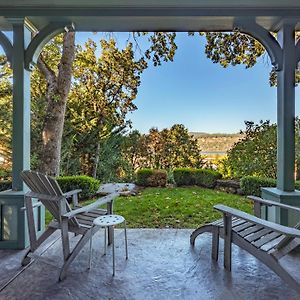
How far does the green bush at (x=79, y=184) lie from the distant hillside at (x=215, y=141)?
12.5ft

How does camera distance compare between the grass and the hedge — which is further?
the hedge

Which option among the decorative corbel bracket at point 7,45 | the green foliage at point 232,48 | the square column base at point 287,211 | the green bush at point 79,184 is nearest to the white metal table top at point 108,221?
the square column base at point 287,211

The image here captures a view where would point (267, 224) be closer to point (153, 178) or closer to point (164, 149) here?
point (153, 178)

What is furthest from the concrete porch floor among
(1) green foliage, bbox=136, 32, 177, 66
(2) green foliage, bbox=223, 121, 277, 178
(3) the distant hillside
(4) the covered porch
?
(3) the distant hillside

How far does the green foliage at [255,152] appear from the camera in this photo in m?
5.97

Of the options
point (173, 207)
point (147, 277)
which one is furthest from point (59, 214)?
point (173, 207)

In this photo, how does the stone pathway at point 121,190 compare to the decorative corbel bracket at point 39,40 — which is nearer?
the decorative corbel bracket at point 39,40

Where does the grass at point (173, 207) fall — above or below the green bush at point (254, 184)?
below

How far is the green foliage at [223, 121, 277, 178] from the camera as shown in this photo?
597 cm

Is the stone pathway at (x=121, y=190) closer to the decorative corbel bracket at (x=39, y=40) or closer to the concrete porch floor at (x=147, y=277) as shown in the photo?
the concrete porch floor at (x=147, y=277)

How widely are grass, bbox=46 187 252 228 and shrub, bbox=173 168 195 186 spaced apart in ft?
1.81

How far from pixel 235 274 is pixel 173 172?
501 centimetres

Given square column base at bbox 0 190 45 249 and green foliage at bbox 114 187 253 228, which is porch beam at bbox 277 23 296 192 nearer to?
green foliage at bbox 114 187 253 228

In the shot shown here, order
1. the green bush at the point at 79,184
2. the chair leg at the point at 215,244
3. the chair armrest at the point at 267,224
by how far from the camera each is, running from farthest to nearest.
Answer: the green bush at the point at 79,184 < the chair leg at the point at 215,244 < the chair armrest at the point at 267,224
